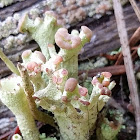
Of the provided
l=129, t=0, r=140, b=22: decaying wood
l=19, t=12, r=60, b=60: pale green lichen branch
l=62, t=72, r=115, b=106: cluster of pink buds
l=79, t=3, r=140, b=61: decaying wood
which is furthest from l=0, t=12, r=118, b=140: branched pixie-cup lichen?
l=129, t=0, r=140, b=22: decaying wood

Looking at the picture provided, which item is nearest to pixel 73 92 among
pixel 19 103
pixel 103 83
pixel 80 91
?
pixel 80 91

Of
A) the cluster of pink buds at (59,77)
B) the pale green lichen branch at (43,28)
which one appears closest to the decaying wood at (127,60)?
the pale green lichen branch at (43,28)

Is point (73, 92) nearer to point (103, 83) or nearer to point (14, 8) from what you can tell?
point (103, 83)

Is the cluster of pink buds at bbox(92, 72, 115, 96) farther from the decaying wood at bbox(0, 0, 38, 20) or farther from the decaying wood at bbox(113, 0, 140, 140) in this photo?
the decaying wood at bbox(0, 0, 38, 20)

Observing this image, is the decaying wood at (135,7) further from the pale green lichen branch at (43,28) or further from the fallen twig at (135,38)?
the pale green lichen branch at (43,28)

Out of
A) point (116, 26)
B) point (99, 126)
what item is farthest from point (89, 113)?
point (116, 26)
